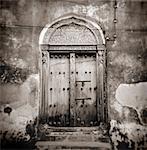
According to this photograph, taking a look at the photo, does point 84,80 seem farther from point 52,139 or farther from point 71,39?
point 52,139

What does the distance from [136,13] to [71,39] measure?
143cm

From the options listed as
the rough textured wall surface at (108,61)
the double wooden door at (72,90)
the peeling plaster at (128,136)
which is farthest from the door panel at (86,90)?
the peeling plaster at (128,136)

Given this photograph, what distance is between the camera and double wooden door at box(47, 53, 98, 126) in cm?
524

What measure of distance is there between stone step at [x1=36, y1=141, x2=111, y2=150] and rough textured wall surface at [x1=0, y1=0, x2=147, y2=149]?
31 centimetres

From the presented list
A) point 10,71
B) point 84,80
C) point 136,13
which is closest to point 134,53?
point 136,13

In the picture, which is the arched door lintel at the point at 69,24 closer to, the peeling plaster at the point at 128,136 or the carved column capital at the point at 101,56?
the carved column capital at the point at 101,56

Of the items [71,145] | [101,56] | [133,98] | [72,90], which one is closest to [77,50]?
[101,56]

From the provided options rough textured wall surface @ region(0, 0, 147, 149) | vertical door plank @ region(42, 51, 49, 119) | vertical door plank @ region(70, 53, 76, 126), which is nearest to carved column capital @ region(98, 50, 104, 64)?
rough textured wall surface @ region(0, 0, 147, 149)

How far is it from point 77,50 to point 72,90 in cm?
83

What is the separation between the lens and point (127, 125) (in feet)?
16.5

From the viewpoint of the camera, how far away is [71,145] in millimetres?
4895

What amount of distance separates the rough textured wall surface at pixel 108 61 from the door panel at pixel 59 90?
0.32 meters

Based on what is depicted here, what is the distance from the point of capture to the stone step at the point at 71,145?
4797 mm

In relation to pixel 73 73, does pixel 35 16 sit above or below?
above
